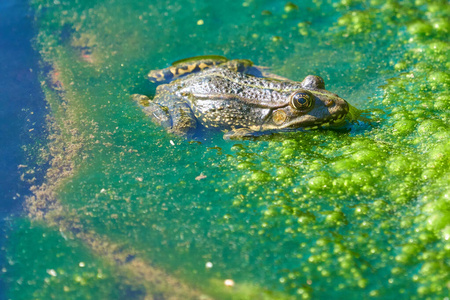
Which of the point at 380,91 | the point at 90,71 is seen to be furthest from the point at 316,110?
the point at 90,71

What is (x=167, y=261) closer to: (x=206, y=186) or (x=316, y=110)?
(x=206, y=186)

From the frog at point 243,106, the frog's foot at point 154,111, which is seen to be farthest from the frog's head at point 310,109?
the frog's foot at point 154,111

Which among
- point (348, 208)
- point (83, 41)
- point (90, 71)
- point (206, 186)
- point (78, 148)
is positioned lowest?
point (348, 208)

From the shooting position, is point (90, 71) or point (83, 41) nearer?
point (90, 71)

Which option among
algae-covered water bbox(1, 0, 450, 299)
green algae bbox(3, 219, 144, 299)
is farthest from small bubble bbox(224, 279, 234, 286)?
green algae bbox(3, 219, 144, 299)

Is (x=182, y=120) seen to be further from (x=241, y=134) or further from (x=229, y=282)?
(x=229, y=282)

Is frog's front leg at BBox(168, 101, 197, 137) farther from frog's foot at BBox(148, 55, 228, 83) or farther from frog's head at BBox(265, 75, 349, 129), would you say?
frog's head at BBox(265, 75, 349, 129)

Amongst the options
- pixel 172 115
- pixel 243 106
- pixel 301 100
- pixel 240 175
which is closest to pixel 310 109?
pixel 301 100
